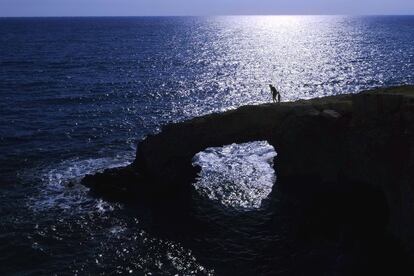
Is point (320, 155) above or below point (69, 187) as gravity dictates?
above

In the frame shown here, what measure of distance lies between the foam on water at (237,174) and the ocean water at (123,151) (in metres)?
0.11

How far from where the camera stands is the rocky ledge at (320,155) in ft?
103

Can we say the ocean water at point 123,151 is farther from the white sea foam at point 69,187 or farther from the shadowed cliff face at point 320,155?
the shadowed cliff face at point 320,155

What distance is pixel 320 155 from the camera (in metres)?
39.0

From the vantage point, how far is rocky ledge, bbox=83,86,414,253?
31.3m

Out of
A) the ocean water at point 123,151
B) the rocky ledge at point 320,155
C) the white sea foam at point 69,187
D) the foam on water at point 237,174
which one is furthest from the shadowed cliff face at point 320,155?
the ocean water at point 123,151

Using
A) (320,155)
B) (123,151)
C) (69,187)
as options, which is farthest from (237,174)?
(69,187)

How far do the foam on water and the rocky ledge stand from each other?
4.55ft

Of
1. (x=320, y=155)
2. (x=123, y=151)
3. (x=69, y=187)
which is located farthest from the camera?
(x=123, y=151)

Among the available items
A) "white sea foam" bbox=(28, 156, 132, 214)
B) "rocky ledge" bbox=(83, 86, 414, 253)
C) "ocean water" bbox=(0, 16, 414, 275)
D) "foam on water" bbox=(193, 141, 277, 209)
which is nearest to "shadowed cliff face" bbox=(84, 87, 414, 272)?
"rocky ledge" bbox=(83, 86, 414, 253)

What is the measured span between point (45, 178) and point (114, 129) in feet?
52.3

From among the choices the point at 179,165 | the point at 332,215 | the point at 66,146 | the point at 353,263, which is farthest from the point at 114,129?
the point at 353,263

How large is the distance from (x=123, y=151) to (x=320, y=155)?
2244 cm

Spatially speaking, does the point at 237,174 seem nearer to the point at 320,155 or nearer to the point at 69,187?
the point at 320,155
